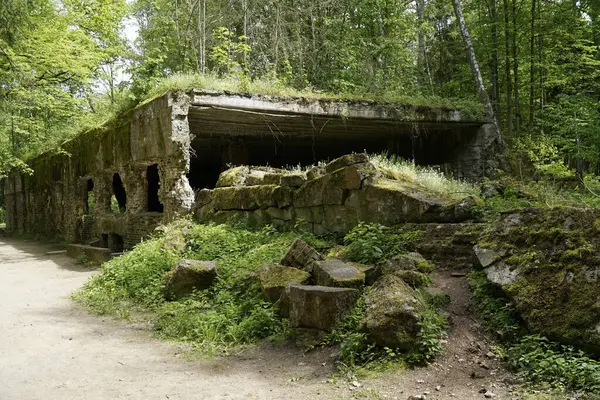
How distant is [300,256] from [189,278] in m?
1.90

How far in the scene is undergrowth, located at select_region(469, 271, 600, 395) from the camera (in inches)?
132

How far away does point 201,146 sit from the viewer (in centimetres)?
1591

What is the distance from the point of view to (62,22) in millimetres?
15859

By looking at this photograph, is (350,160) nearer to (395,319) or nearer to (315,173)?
(315,173)

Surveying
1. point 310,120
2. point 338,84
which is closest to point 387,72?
point 338,84

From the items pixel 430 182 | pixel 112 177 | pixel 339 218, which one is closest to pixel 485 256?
pixel 430 182

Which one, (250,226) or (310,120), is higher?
(310,120)

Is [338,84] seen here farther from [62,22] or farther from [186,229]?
[62,22]

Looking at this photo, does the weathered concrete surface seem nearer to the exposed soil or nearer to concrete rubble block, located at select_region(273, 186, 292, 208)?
the exposed soil

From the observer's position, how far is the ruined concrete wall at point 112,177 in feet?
35.6

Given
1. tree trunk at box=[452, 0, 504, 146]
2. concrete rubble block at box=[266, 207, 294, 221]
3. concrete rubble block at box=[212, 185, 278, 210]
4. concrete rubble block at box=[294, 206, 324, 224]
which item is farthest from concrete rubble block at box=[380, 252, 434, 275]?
tree trunk at box=[452, 0, 504, 146]

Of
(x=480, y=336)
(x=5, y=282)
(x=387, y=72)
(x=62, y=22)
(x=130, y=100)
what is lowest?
(x=5, y=282)

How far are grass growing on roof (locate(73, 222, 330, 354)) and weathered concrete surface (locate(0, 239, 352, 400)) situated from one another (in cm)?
33

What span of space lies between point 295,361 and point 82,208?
15.1 meters
